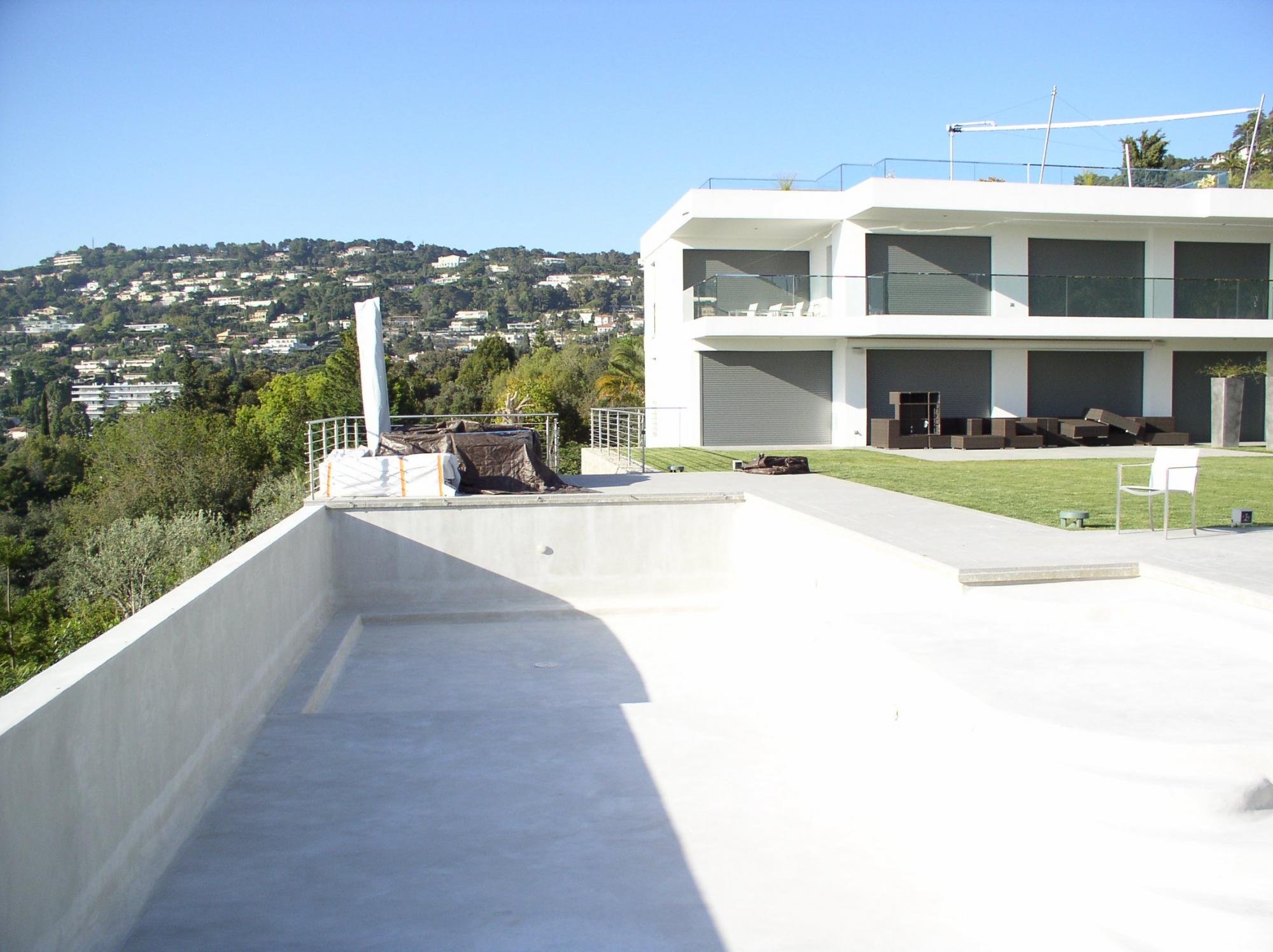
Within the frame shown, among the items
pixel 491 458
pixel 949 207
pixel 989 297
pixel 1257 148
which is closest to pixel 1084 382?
pixel 989 297

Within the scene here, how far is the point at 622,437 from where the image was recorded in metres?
A: 25.6

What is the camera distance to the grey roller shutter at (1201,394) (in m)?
25.8

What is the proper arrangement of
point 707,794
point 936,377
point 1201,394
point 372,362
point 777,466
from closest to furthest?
point 707,794 < point 372,362 < point 777,466 < point 936,377 < point 1201,394

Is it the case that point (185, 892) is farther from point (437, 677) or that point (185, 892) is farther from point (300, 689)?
point (437, 677)

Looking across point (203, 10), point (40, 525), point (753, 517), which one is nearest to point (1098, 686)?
point (753, 517)

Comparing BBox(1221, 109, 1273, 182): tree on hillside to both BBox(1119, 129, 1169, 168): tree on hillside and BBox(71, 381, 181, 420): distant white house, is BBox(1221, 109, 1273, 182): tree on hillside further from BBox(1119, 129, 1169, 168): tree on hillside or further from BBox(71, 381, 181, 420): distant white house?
BBox(71, 381, 181, 420): distant white house

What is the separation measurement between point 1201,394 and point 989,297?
6.94 m

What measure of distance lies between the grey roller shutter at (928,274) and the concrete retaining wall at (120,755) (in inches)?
759

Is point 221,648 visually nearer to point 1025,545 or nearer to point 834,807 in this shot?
point 834,807

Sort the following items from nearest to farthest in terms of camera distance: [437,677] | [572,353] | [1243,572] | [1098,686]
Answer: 1. [1098,686]
2. [1243,572]
3. [437,677]
4. [572,353]

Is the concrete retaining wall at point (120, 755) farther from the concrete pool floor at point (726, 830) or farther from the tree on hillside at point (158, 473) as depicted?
the tree on hillside at point (158, 473)

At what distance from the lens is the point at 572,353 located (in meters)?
64.7

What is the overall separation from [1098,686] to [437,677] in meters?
6.17

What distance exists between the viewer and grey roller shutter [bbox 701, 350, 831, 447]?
24.8 meters
